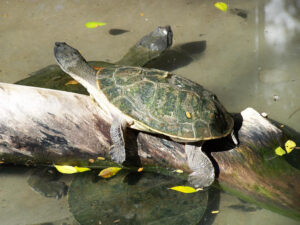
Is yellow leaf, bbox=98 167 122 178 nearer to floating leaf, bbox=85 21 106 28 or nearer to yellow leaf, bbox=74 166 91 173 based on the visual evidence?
yellow leaf, bbox=74 166 91 173

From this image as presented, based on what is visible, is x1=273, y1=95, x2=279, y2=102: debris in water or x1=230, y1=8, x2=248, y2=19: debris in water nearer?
x1=273, y1=95, x2=279, y2=102: debris in water

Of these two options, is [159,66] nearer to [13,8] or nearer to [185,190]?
[185,190]

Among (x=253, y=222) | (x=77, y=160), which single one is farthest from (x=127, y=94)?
(x=253, y=222)

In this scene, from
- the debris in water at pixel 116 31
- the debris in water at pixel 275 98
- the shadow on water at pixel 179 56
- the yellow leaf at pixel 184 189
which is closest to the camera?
the yellow leaf at pixel 184 189

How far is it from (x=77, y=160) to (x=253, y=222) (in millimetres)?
1428

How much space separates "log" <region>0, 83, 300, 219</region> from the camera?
110 inches

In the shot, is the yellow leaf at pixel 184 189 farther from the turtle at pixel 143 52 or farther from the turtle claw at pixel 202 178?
the turtle at pixel 143 52

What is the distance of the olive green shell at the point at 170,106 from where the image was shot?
2736 mm

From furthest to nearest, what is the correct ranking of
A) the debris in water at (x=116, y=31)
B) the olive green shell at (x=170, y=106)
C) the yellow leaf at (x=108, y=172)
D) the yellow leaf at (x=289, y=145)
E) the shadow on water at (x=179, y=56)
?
the debris in water at (x=116, y=31)
the shadow on water at (x=179, y=56)
the yellow leaf at (x=289, y=145)
the yellow leaf at (x=108, y=172)
the olive green shell at (x=170, y=106)

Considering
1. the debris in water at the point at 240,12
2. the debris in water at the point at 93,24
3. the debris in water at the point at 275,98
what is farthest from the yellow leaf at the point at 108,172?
the debris in water at the point at 240,12

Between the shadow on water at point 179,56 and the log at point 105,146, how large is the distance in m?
1.55

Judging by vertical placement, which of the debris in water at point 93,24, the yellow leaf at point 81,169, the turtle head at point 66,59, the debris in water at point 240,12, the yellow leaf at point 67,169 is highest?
the turtle head at point 66,59

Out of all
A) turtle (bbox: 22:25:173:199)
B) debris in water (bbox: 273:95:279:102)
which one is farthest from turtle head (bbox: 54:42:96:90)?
debris in water (bbox: 273:95:279:102)

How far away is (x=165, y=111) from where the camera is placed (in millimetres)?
2758
